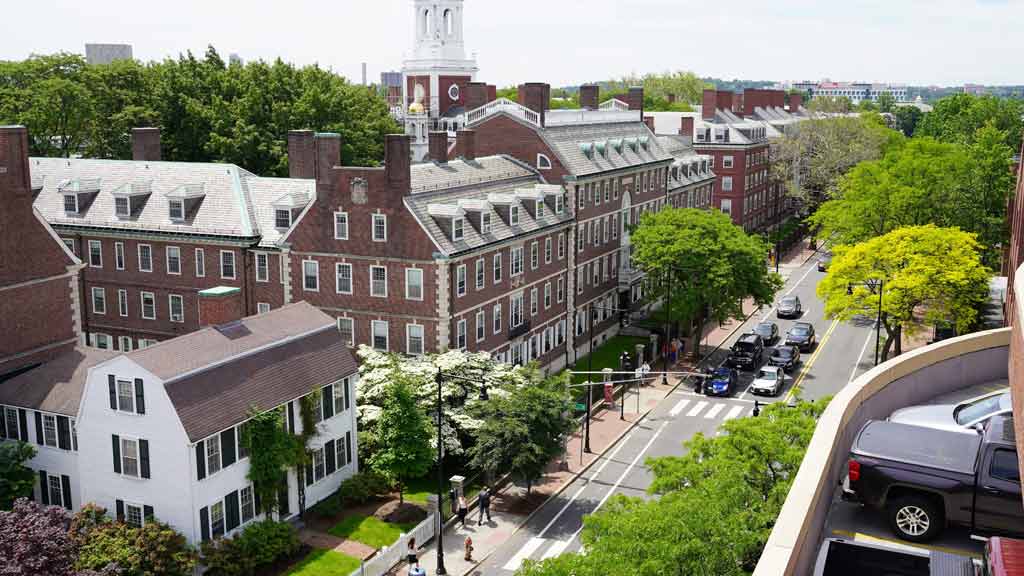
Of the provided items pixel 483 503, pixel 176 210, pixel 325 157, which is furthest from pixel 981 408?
pixel 176 210

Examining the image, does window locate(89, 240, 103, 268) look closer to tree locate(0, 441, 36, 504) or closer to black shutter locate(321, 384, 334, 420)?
tree locate(0, 441, 36, 504)

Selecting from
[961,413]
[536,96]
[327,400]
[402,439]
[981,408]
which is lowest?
[402,439]

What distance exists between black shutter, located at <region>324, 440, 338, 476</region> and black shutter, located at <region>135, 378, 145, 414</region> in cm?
851

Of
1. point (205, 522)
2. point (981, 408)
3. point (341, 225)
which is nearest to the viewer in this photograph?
point (981, 408)

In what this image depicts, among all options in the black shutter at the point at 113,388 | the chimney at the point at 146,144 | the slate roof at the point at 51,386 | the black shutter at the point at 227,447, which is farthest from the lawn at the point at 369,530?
the chimney at the point at 146,144

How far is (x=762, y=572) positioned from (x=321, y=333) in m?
33.3

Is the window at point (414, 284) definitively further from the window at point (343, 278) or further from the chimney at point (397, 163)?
the chimney at point (397, 163)

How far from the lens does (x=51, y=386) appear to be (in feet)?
128

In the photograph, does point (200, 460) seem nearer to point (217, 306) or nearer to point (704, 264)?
point (217, 306)

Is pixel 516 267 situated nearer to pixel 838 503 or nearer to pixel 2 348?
pixel 2 348

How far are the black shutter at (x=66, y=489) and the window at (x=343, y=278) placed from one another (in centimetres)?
1766

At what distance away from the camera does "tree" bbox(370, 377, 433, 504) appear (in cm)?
4075

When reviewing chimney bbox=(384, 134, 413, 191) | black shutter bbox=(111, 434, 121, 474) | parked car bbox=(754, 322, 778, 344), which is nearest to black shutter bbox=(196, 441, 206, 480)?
black shutter bbox=(111, 434, 121, 474)

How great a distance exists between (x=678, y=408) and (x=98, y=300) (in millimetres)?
35490
